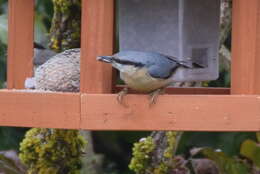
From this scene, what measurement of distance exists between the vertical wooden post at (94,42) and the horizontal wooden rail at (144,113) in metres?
0.08

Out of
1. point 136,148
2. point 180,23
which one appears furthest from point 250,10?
point 136,148

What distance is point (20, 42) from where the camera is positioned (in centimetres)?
312

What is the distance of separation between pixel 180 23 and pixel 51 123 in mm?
638

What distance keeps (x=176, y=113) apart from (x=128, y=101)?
0.18 meters

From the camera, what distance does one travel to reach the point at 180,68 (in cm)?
271

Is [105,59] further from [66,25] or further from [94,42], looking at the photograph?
[66,25]

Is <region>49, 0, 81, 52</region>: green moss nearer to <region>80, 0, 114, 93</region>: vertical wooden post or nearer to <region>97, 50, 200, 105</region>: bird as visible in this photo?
<region>80, 0, 114, 93</region>: vertical wooden post

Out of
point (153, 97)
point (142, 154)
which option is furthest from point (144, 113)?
point (142, 154)

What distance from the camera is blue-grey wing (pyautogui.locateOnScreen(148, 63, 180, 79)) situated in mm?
2617

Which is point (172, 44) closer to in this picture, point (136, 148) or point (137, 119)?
point (137, 119)

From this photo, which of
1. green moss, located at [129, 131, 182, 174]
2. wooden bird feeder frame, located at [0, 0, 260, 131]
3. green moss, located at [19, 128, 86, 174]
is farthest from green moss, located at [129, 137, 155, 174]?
wooden bird feeder frame, located at [0, 0, 260, 131]

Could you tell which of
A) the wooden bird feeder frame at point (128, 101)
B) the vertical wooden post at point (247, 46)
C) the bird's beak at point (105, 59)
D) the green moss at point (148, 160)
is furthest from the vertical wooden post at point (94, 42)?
the green moss at point (148, 160)

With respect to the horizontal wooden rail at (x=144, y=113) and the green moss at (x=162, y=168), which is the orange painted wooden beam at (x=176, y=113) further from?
the green moss at (x=162, y=168)

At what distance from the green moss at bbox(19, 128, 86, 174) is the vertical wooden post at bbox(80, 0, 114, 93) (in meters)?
0.63
